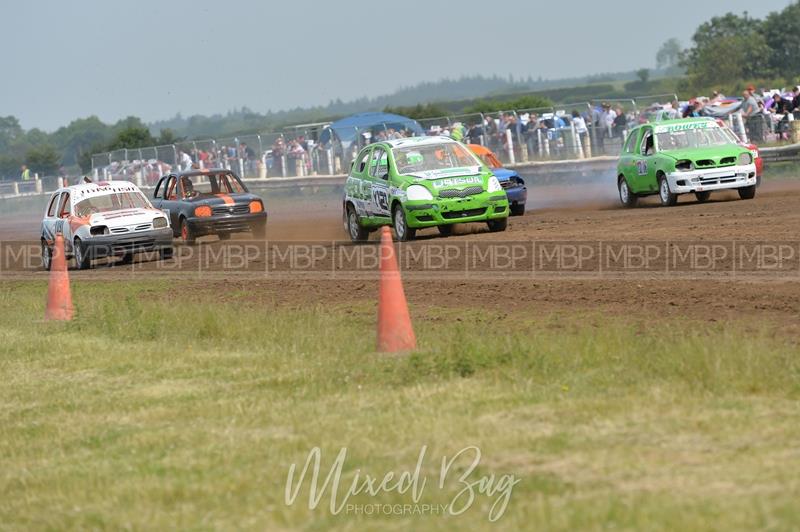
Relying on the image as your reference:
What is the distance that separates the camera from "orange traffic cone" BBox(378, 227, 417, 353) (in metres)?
9.47

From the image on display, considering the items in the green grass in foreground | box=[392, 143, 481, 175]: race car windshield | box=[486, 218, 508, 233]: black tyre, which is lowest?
the green grass in foreground

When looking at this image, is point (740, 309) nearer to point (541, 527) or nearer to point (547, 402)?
point (547, 402)

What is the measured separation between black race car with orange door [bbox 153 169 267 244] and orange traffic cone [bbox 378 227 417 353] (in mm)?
14510

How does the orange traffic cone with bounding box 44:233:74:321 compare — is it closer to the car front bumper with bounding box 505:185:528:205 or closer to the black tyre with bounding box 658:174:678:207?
the car front bumper with bounding box 505:185:528:205

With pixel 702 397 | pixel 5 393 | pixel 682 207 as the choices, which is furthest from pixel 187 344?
pixel 682 207

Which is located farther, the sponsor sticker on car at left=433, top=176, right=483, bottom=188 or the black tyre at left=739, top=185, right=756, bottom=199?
the black tyre at left=739, top=185, right=756, bottom=199

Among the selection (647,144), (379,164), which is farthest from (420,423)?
(647,144)

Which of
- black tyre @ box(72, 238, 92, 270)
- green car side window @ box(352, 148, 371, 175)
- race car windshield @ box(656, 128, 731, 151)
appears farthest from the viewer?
race car windshield @ box(656, 128, 731, 151)

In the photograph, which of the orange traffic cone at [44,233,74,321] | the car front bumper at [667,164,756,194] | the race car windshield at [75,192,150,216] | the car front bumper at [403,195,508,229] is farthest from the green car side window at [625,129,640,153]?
the orange traffic cone at [44,233,74,321]

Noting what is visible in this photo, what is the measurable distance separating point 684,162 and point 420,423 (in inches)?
621

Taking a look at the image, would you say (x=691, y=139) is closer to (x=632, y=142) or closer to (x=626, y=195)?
(x=632, y=142)

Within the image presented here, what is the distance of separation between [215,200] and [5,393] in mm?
14598

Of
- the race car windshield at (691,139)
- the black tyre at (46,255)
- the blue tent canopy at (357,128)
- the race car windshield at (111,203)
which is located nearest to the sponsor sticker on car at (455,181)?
the race car windshield at (691,139)

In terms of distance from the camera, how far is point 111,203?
2227cm
